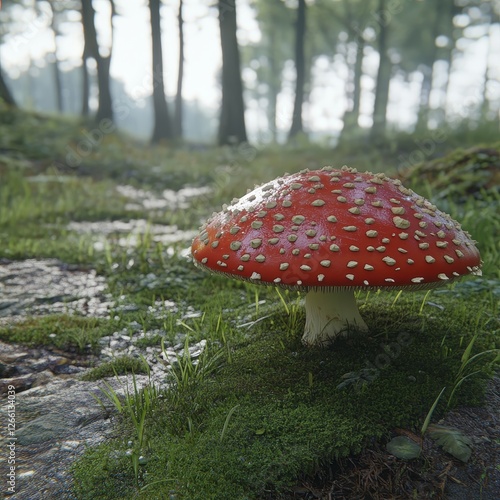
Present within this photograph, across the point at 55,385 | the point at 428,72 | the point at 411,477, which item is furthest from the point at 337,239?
the point at 428,72

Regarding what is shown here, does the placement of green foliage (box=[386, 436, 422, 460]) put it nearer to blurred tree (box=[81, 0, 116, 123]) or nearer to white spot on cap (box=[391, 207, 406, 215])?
white spot on cap (box=[391, 207, 406, 215])

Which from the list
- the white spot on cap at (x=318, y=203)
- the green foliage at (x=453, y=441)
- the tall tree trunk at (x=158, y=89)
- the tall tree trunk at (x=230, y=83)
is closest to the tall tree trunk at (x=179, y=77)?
the tall tree trunk at (x=158, y=89)

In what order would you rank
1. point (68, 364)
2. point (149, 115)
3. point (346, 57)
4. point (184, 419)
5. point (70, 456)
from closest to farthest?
point (70, 456)
point (184, 419)
point (68, 364)
point (346, 57)
point (149, 115)

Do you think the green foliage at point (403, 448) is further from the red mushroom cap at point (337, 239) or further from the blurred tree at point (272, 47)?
the blurred tree at point (272, 47)

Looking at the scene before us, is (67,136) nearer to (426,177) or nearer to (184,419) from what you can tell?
(426,177)

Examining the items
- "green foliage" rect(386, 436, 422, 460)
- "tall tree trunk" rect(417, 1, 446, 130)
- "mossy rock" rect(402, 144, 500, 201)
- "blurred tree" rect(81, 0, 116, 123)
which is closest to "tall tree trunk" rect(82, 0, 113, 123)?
"blurred tree" rect(81, 0, 116, 123)

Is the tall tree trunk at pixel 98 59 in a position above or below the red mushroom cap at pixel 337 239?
above

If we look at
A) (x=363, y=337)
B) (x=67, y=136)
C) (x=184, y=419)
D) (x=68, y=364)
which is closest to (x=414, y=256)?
(x=363, y=337)
